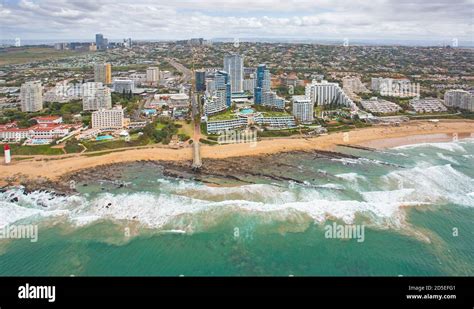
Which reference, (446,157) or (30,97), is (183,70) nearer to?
Answer: (30,97)

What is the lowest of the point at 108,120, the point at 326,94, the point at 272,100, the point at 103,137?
the point at 103,137

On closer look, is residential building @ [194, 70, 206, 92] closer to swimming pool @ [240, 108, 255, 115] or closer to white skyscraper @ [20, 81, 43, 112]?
swimming pool @ [240, 108, 255, 115]

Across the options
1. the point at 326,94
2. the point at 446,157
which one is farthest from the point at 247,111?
the point at 446,157

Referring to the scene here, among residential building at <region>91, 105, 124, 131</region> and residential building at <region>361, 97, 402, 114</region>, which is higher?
residential building at <region>361, 97, 402, 114</region>

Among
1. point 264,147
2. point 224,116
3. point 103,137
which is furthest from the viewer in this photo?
point 224,116

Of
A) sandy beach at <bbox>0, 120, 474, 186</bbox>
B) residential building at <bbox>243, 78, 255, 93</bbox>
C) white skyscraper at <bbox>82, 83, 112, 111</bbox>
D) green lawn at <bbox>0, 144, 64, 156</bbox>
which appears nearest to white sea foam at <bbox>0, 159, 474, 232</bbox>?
sandy beach at <bbox>0, 120, 474, 186</bbox>

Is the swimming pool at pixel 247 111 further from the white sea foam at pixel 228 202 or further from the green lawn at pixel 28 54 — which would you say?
the green lawn at pixel 28 54
